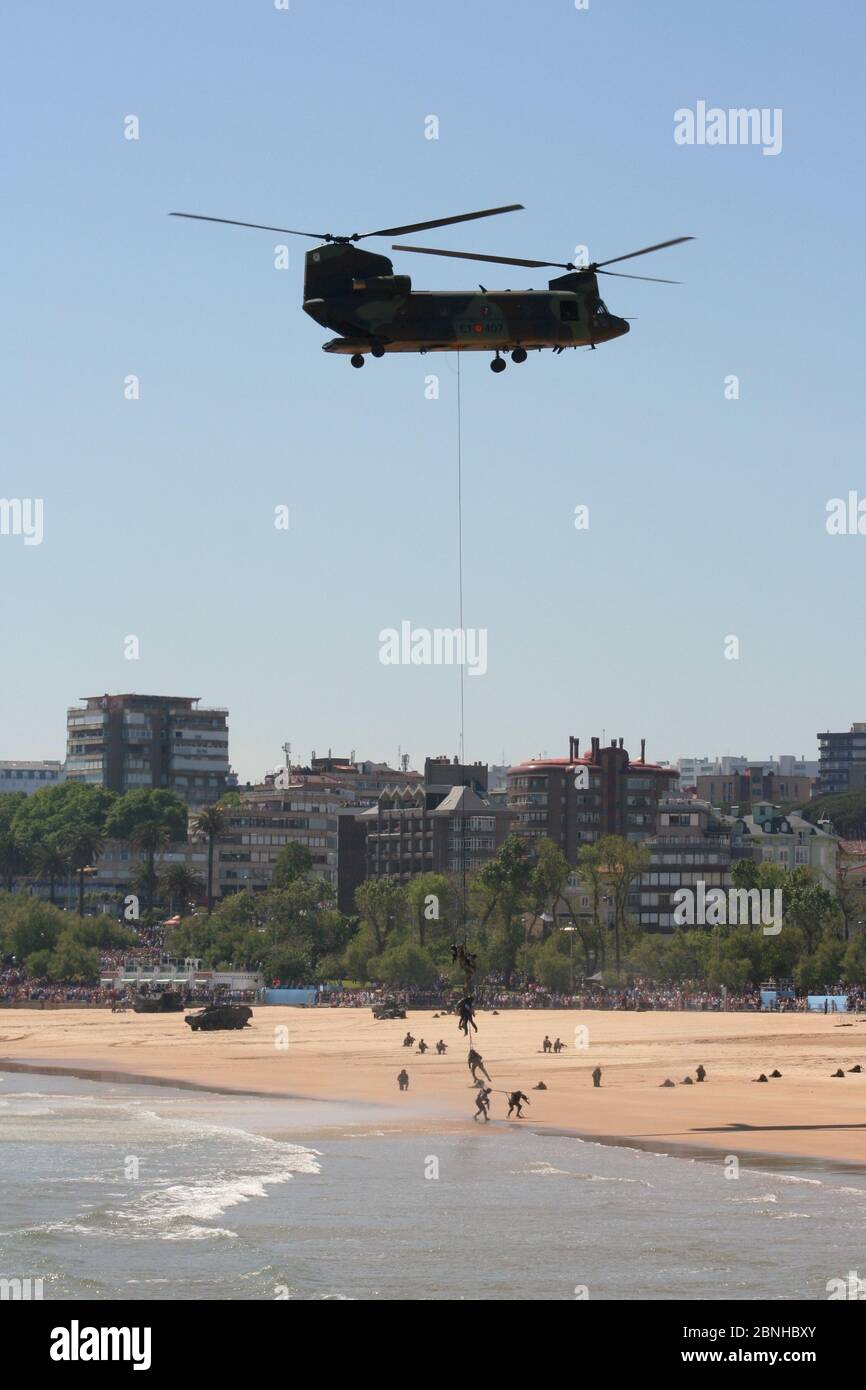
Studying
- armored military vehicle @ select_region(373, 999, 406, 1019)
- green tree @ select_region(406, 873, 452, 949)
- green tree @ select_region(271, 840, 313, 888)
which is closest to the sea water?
armored military vehicle @ select_region(373, 999, 406, 1019)

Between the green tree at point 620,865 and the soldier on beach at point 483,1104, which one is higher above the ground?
the green tree at point 620,865

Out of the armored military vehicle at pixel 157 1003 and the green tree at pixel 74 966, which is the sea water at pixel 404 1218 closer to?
the armored military vehicle at pixel 157 1003

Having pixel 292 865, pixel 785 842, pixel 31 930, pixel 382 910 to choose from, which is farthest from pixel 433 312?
pixel 785 842

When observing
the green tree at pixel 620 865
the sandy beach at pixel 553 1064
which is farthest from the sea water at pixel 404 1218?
the green tree at pixel 620 865

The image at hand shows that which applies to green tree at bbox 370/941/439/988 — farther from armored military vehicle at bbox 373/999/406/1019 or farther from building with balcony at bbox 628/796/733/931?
building with balcony at bbox 628/796/733/931
